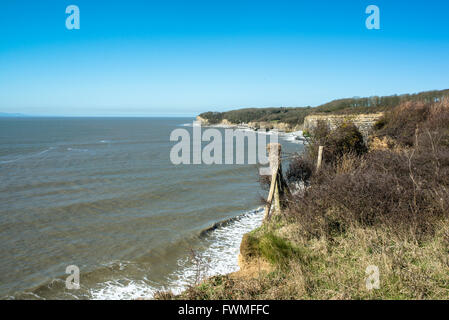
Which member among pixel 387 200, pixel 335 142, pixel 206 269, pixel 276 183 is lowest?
pixel 206 269

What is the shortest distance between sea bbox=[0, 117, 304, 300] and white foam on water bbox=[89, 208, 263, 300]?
0.09 feet

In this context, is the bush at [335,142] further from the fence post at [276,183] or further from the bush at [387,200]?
the bush at [387,200]

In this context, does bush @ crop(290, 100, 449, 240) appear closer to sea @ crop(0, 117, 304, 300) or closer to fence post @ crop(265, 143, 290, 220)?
fence post @ crop(265, 143, 290, 220)

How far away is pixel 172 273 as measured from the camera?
27.6 feet

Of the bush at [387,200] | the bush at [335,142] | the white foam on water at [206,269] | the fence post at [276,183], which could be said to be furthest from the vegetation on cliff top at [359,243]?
the bush at [335,142]

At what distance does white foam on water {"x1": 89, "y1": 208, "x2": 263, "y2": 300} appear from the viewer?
7387 mm

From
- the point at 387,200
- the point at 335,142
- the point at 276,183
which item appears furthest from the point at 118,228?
the point at 335,142

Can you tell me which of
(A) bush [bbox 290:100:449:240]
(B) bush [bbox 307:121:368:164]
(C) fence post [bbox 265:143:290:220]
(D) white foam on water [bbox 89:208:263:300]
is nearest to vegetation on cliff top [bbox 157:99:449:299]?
(A) bush [bbox 290:100:449:240]

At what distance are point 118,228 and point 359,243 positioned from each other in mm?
9378

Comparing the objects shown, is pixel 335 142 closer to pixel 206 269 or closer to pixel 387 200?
pixel 387 200

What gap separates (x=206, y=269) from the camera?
27.6ft

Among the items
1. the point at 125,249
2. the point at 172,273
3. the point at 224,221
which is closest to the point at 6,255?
the point at 125,249

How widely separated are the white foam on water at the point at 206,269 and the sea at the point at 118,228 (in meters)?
0.03

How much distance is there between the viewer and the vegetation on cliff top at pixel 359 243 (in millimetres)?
4910
